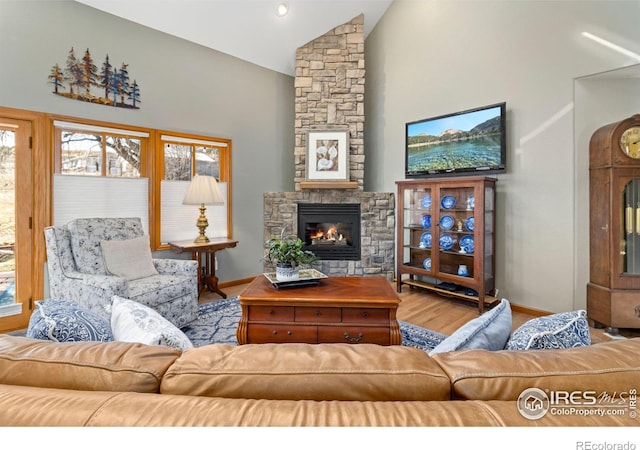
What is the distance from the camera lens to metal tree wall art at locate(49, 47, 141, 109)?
114 inches

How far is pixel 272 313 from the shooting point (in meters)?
2.10

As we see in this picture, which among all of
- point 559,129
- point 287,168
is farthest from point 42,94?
point 559,129

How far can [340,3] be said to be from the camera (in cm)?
395

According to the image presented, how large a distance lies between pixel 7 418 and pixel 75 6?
394 centimetres

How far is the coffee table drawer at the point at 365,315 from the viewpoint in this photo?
2061 mm

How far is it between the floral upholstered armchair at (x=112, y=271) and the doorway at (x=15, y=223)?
55 cm

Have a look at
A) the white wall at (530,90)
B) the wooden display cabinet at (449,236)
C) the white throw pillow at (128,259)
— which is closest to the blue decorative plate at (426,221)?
the wooden display cabinet at (449,236)

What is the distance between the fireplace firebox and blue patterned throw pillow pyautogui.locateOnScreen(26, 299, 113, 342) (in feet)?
11.3

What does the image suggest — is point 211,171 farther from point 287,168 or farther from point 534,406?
point 534,406

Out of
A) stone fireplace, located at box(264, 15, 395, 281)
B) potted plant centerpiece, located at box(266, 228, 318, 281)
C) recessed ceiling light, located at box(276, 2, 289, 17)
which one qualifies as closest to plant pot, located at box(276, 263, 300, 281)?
potted plant centerpiece, located at box(266, 228, 318, 281)

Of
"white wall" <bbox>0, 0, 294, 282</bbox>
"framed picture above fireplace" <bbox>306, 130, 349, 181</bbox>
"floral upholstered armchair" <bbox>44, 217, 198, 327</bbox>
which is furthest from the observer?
"framed picture above fireplace" <bbox>306, 130, 349, 181</bbox>

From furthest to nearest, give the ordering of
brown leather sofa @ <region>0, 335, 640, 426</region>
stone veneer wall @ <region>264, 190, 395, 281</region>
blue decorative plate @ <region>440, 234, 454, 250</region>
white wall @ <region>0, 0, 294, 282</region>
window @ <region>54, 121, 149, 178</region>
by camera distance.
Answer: stone veneer wall @ <region>264, 190, 395, 281</region> → blue decorative plate @ <region>440, 234, 454, 250</region> → window @ <region>54, 121, 149, 178</region> → white wall @ <region>0, 0, 294, 282</region> → brown leather sofa @ <region>0, 335, 640, 426</region>

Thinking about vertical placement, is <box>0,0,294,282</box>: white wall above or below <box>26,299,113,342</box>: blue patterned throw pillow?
above

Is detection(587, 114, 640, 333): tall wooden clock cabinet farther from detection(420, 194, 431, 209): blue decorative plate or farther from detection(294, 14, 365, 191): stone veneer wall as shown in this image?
detection(294, 14, 365, 191): stone veneer wall
